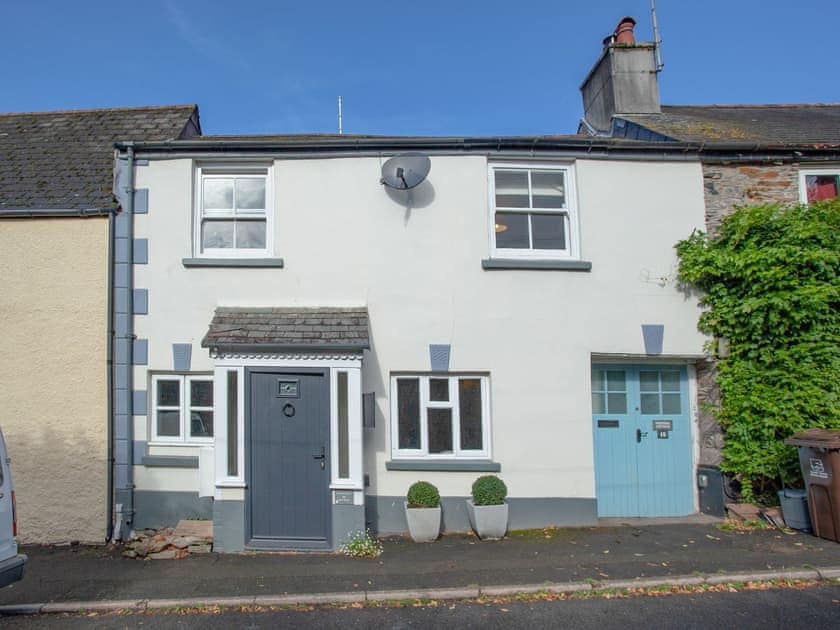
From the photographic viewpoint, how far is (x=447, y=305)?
28.8 feet

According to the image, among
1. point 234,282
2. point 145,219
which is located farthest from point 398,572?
point 145,219

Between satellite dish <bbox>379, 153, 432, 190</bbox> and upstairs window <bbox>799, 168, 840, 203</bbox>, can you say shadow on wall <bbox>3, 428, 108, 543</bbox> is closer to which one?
satellite dish <bbox>379, 153, 432, 190</bbox>

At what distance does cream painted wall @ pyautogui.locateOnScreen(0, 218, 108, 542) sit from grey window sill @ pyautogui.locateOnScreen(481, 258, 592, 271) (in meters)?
5.63

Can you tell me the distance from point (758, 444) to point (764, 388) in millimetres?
808

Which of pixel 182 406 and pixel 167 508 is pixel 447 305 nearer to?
pixel 182 406

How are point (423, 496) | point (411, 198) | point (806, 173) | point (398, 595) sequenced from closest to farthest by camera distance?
point (398, 595) → point (423, 496) → point (411, 198) → point (806, 173)

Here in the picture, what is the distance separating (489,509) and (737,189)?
6.23m

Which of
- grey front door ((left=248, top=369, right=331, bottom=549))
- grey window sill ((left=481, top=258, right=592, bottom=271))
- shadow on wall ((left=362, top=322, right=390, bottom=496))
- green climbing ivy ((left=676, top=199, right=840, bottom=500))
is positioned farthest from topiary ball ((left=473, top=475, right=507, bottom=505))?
green climbing ivy ((left=676, top=199, right=840, bottom=500))

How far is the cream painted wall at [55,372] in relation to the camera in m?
8.41

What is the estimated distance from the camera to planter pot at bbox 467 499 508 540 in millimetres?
8070

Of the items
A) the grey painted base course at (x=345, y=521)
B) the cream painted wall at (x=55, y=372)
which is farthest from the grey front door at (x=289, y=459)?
the cream painted wall at (x=55, y=372)

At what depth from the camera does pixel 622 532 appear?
8.27 meters

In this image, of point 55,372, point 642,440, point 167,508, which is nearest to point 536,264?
point 642,440

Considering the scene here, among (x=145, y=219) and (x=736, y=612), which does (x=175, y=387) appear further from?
(x=736, y=612)
